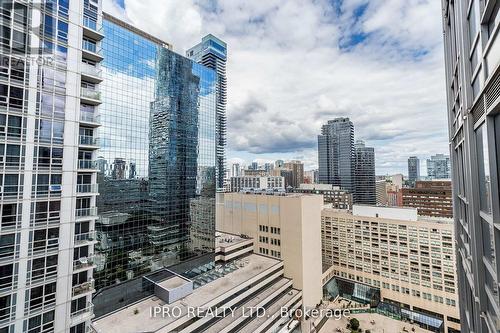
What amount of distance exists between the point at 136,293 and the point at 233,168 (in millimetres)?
120170

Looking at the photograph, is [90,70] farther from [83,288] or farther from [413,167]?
[413,167]

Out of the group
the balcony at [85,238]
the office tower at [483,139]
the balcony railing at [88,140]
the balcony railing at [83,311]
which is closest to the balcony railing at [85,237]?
the balcony at [85,238]

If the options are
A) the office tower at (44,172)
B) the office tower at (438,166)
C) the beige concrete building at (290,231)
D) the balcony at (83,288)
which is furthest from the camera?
the office tower at (438,166)

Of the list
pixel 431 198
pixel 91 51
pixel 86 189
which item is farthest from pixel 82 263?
pixel 431 198

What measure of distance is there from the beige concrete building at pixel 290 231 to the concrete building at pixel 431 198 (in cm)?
5836

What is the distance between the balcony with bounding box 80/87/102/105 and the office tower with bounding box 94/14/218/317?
6057 millimetres

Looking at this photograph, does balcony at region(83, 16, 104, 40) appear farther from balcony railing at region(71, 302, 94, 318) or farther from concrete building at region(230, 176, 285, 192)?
concrete building at region(230, 176, 285, 192)

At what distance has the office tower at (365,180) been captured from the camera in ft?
285

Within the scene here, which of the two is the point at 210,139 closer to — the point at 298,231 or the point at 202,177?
the point at 202,177

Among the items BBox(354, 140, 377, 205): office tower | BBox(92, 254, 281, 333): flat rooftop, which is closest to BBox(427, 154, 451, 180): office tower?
BBox(354, 140, 377, 205): office tower

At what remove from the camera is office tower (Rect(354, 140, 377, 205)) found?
8694 cm

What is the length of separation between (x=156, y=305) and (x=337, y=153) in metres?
84.3

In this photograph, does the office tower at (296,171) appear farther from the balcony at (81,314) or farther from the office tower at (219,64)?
the balcony at (81,314)

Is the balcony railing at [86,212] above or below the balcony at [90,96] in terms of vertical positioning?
below
